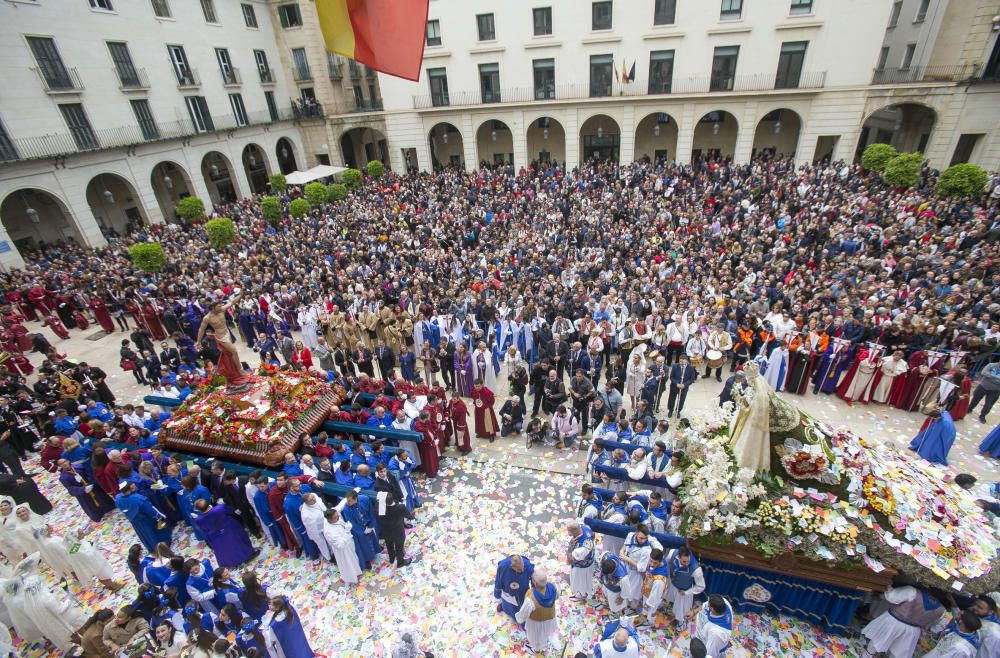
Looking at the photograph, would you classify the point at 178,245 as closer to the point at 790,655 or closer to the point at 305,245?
the point at 305,245

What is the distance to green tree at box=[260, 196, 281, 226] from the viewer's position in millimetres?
23859

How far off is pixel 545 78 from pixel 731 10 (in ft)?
35.3

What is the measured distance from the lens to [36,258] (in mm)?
23281

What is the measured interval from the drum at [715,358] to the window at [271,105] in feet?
117

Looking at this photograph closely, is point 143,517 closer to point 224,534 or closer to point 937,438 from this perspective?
point 224,534

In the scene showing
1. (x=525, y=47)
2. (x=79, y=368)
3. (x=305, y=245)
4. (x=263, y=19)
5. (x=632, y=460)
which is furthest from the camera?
(x=263, y=19)

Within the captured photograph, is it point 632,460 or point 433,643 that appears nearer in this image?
point 433,643

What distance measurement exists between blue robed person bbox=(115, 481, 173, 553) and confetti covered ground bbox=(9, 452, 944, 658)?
397mm

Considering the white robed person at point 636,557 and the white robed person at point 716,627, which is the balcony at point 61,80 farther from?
the white robed person at point 716,627

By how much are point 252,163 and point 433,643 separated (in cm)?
3953

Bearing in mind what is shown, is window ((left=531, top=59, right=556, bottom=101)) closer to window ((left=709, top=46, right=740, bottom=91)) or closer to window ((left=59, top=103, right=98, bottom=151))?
window ((left=709, top=46, right=740, bottom=91))

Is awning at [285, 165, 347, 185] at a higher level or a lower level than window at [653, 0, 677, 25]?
lower

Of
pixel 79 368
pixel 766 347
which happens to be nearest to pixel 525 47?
pixel 766 347

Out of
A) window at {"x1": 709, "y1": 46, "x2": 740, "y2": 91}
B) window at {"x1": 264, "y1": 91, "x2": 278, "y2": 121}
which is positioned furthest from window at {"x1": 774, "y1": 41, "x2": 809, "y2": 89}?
window at {"x1": 264, "y1": 91, "x2": 278, "y2": 121}
